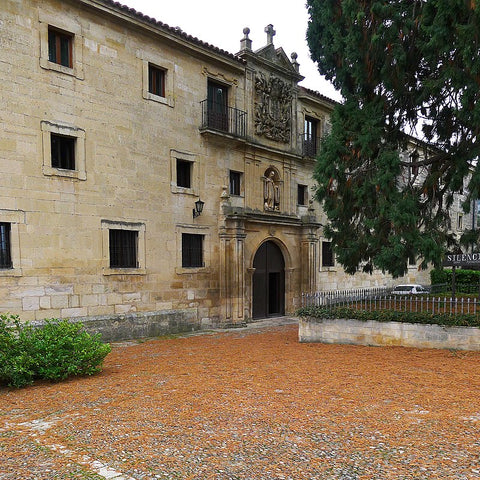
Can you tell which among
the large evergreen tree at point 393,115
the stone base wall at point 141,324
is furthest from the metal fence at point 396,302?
the stone base wall at point 141,324

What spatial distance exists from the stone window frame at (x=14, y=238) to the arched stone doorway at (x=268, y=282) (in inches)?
352

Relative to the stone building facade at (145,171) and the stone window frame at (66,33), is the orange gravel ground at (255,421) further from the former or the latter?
the stone window frame at (66,33)

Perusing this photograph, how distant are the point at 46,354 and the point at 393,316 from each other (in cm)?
780

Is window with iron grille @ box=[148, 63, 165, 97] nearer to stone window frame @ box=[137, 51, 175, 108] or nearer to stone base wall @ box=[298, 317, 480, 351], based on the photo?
stone window frame @ box=[137, 51, 175, 108]

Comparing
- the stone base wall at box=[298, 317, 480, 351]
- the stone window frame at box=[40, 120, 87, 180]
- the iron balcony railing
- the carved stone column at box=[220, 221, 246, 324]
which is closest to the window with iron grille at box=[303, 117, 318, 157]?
the iron balcony railing

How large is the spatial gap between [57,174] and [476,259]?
37.3ft

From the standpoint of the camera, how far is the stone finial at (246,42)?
15.8m

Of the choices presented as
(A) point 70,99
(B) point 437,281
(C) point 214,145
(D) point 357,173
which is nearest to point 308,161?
(C) point 214,145

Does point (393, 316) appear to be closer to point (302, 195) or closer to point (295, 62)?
point (302, 195)

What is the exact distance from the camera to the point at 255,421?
16.9 ft

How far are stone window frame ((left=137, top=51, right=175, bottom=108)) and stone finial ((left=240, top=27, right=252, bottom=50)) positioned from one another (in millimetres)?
3667

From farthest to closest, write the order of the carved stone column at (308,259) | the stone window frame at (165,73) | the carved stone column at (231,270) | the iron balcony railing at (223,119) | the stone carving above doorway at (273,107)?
1. the carved stone column at (308,259)
2. the stone carving above doorway at (273,107)
3. the carved stone column at (231,270)
4. the iron balcony railing at (223,119)
5. the stone window frame at (165,73)

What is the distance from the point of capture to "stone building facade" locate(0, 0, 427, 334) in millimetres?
10492

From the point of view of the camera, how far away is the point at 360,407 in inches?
222
